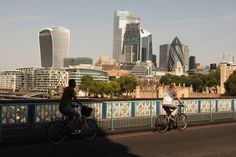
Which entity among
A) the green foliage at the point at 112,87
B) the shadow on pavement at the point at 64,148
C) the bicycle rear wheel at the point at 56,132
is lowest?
the shadow on pavement at the point at 64,148

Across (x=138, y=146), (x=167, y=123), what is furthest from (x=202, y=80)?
(x=138, y=146)

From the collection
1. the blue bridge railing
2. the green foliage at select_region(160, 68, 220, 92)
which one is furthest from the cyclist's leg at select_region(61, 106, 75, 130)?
the green foliage at select_region(160, 68, 220, 92)

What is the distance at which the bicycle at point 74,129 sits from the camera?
40.0 feet

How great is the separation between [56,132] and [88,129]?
1195 millimetres

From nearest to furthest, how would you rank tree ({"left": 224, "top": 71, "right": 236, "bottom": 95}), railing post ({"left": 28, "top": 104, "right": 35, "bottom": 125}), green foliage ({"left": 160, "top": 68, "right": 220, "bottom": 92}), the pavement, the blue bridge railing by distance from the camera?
the pavement < the blue bridge railing < railing post ({"left": 28, "top": 104, "right": 35, "bottom": 125}) < tree ({"left": 224, "top": 71, "right": 236, "bottom": 95}) < green foliage ({"left": 160, "top": 68, "right": 220, "bottom": 92})

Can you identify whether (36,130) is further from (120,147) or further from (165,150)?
(165,150)

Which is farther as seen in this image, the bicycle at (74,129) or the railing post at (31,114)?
the railing post at (31,114)

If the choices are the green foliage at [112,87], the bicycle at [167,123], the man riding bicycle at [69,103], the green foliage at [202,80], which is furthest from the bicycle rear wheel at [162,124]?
the green foliage at [202,80]

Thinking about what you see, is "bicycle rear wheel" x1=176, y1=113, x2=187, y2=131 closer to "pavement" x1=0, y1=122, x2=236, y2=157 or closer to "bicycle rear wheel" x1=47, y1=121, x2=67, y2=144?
"pavement" x1=0, y1=122, x2=236, y2=157

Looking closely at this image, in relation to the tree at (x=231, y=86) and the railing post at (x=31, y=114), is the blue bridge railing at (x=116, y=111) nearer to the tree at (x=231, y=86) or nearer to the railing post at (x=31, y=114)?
the railing post at (x=31, y=114)

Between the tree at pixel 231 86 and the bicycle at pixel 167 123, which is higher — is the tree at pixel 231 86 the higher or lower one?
the higher one

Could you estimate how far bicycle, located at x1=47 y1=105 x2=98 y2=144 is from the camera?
12.2 meters

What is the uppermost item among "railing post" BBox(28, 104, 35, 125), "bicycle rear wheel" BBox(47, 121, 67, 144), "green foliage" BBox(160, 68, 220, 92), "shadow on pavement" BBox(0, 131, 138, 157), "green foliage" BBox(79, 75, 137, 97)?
"green foliage" BBox(160, 68, 220, 92)

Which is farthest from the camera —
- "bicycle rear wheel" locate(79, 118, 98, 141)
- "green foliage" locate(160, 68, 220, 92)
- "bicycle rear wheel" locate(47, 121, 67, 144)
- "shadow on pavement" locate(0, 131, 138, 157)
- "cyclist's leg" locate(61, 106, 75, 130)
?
"green foliage" locate(160, 68, 220, 92)
